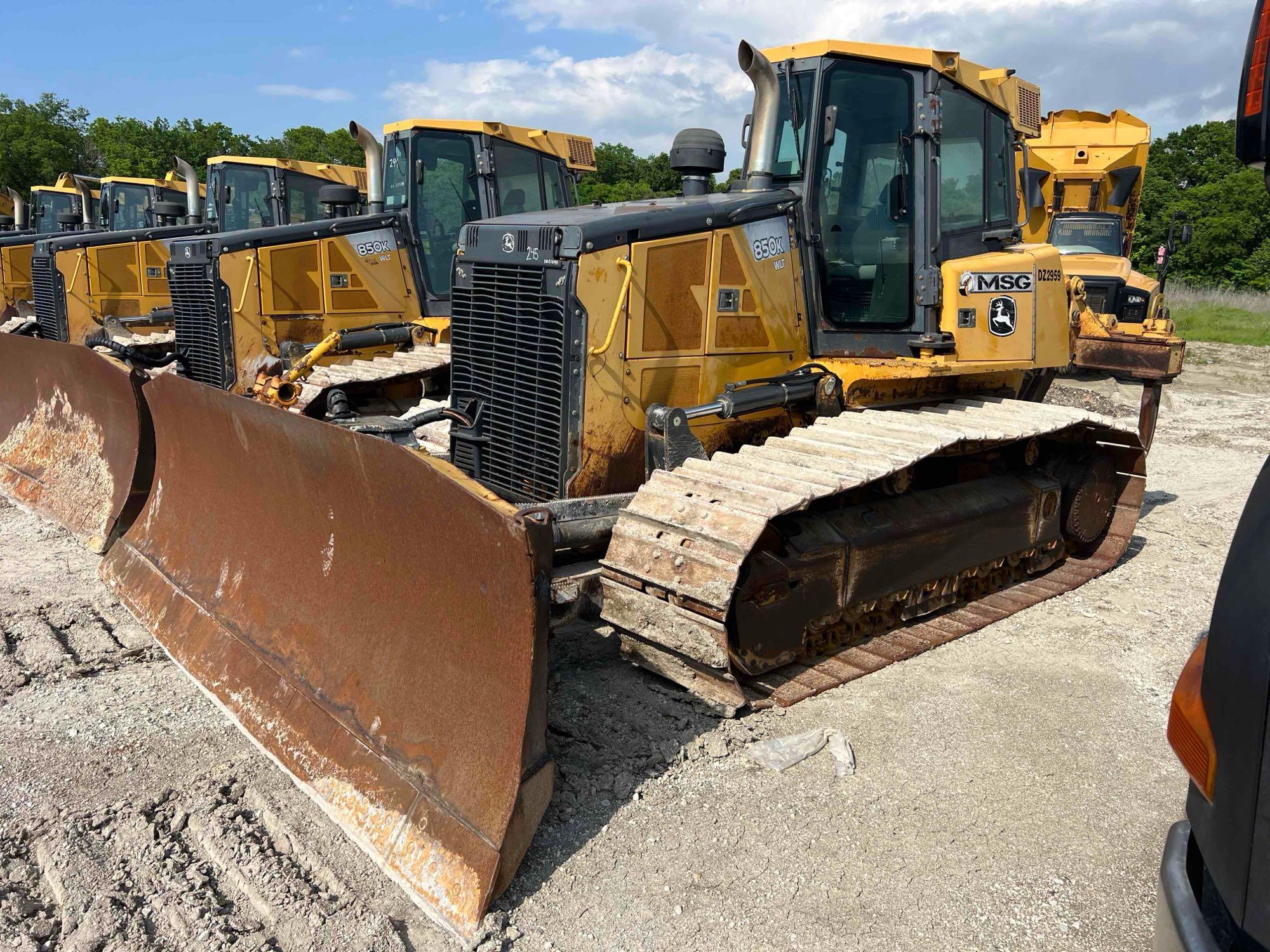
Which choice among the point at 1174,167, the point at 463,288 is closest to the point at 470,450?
the point at 463,288

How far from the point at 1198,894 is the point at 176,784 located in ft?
10.2

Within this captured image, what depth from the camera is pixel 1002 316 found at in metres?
5.64

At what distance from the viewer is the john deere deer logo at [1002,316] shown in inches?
221

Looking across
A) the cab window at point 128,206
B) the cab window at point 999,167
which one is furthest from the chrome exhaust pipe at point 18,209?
the cab window at point 999,167

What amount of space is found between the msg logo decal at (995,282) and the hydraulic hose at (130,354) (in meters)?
7.18

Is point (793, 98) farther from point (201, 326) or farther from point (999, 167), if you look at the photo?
point (201, 326)

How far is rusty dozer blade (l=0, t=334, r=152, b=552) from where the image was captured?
5562mm

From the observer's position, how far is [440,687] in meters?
3.31

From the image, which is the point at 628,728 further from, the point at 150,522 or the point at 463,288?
the point at 150,522

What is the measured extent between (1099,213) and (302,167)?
456 inches

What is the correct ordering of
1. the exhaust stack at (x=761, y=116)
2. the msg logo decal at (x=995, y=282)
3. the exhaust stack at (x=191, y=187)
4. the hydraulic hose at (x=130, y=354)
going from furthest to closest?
1. the exhaust stack at (x=191, y=187)
2. the hydraulic hose at (x=130, y=354)
3. the msg logo decal at (x=995, y=282)
4. the exhaust stack at (x=761, y=116)

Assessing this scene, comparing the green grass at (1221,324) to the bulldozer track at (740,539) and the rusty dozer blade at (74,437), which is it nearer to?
the bulldozer track at (740,539)

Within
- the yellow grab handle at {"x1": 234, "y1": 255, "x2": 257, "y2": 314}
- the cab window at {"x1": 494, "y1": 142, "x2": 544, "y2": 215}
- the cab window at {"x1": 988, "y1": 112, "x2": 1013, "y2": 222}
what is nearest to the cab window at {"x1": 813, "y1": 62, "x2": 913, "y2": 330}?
the cab window at {"x1": 988, "y1": 112, "x2": 1013, "y2": 222}

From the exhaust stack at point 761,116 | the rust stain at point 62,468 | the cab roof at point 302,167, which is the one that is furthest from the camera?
the cab roof at point 302,167
